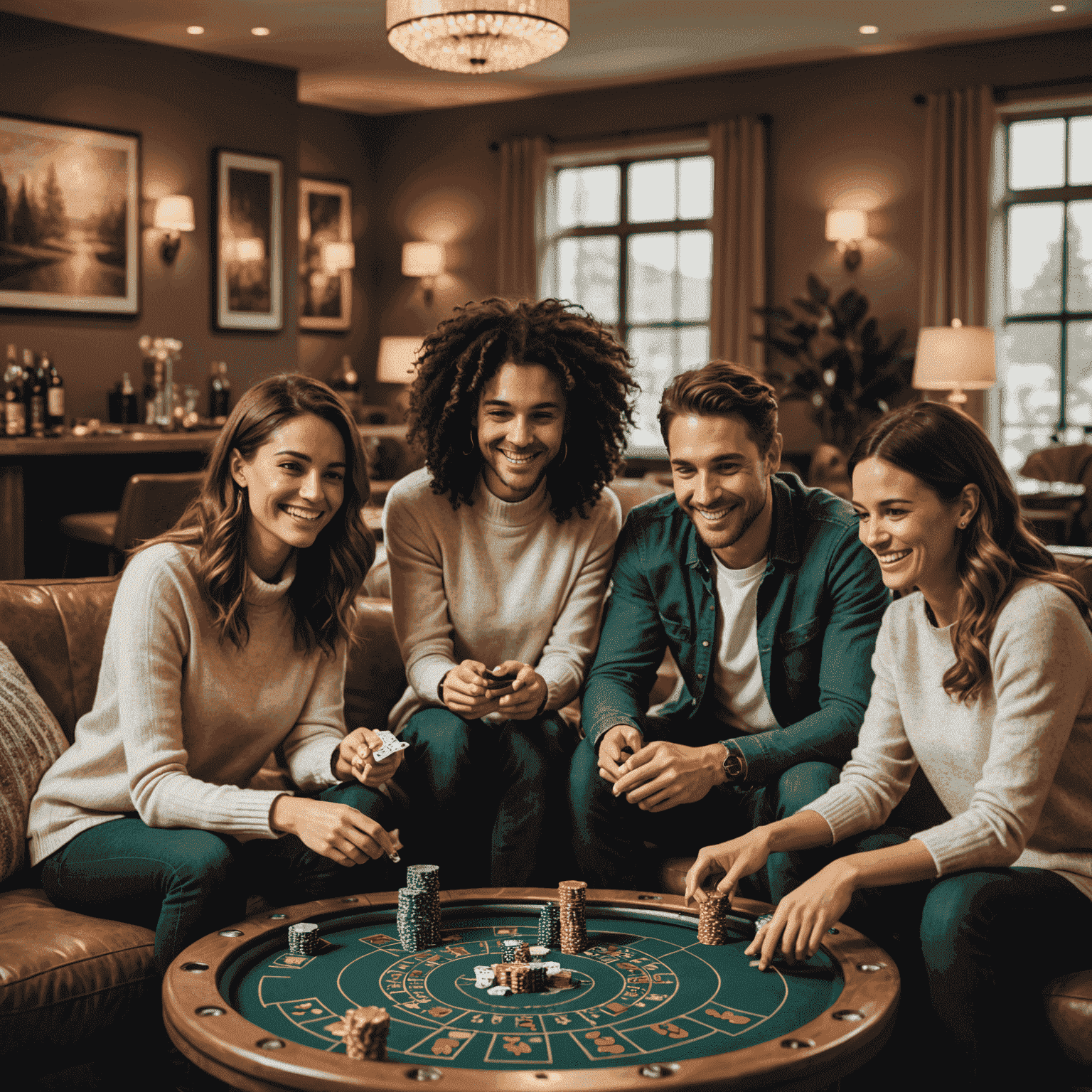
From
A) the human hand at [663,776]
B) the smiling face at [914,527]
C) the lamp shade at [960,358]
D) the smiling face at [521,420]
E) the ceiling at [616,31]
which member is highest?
the ceiling at [616,31]

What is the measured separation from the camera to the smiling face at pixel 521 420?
247 cm

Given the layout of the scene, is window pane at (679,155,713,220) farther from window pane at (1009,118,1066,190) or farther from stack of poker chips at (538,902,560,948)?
stack of poker chips at (538,902,560,948)

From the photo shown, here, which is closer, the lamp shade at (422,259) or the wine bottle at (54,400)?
the wine bottle at (54,400)

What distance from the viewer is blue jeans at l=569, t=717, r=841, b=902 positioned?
2094 mm

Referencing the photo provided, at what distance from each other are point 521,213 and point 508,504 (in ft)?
22.1

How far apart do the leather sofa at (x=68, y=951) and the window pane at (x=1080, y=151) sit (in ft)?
21.2

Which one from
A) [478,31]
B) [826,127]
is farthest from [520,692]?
[826,127]

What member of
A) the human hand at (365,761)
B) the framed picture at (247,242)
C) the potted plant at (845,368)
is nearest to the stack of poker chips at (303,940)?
the human hand at (365,761)

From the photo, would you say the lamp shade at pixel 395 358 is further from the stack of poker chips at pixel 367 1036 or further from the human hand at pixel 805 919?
the stack of poker chips at pixel 367 1036

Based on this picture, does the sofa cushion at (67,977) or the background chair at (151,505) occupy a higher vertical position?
the background chair at (151,505)

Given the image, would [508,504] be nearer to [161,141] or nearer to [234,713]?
[234,713]

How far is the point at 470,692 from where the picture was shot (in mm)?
2270

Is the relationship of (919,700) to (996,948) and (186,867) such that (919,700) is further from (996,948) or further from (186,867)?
(186,867)

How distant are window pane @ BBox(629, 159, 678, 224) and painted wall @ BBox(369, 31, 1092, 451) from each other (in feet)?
1.06
